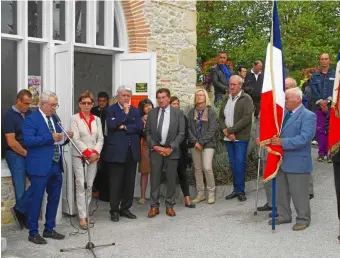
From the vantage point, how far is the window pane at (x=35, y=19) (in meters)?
7.30

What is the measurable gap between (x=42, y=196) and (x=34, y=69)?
231 cm

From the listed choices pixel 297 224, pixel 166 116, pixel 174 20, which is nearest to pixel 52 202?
pixel 166 116

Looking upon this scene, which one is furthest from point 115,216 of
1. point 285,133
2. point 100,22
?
point 100,22

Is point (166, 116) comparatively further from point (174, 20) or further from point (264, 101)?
point (174, 20)

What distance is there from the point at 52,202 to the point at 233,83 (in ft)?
11.0

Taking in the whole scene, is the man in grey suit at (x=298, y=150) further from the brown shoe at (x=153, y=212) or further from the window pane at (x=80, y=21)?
the window pane at (x=80, y=21)

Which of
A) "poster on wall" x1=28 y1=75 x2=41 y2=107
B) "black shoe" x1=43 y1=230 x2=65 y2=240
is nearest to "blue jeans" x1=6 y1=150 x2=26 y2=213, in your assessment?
"black shoe" x1=43 y1=230 x2=65 y2=240

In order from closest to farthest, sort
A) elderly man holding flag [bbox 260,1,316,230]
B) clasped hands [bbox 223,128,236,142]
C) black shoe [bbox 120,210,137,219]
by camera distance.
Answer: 1. elderly man holding flag [bbox 260,1,316,230]
2. black shoe [bbox 120,210,137,219]
3. clasped hands [bbox 223,128,236,142]

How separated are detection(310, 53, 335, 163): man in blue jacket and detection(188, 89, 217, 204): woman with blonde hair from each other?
2.71m

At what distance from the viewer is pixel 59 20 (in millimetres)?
7715

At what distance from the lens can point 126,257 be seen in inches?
208

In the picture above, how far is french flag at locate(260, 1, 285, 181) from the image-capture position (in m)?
6.11

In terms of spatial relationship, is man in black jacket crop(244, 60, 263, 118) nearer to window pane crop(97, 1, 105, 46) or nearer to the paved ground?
the paved ground

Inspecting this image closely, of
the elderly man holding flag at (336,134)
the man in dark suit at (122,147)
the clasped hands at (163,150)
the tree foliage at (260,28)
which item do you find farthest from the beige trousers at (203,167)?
the tree foliage at (260,28)
